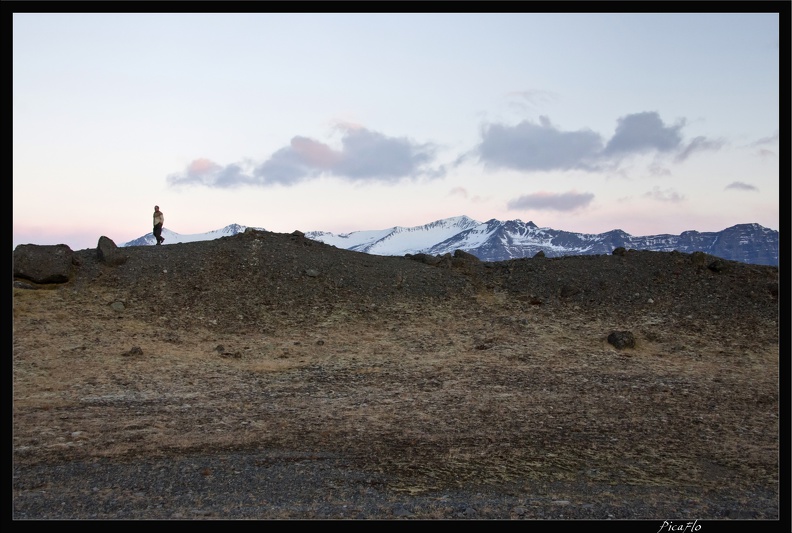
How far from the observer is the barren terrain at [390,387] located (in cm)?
910

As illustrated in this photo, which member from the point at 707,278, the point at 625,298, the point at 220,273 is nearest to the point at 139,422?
the point at 220,273

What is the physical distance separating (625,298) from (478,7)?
18.5m

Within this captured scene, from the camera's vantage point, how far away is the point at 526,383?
16.5 m

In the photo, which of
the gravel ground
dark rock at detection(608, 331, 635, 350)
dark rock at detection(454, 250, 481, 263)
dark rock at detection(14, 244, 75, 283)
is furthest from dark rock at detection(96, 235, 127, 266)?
dark rock at detection(608, 331, 635, 350)
